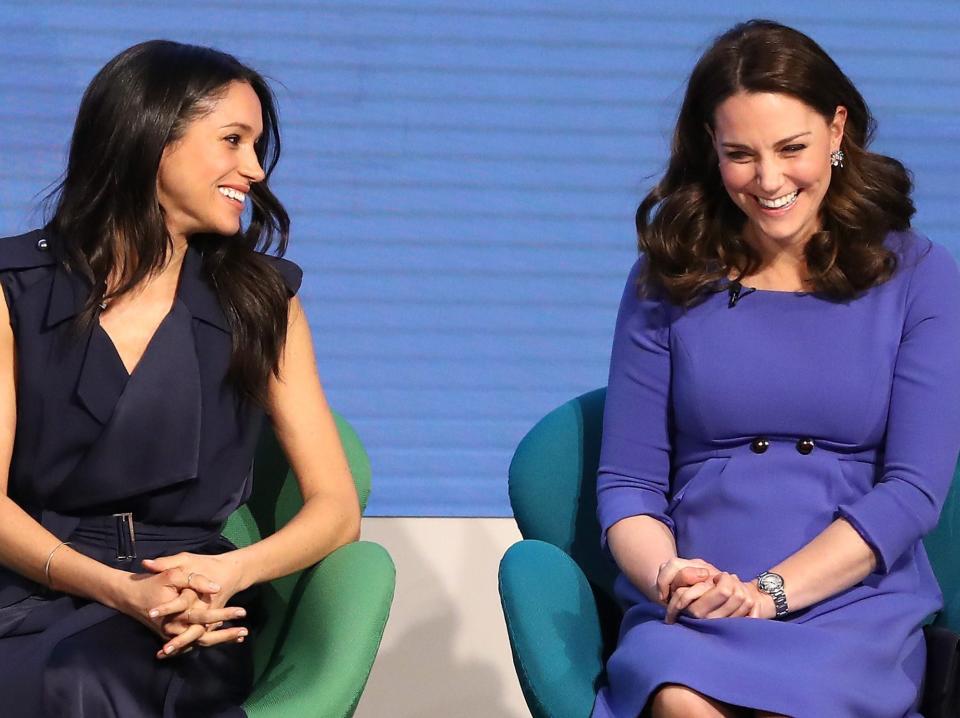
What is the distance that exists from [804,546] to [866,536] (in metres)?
0.10

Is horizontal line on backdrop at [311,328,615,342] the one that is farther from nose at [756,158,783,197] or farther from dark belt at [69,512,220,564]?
nose at [756,158,783,197]

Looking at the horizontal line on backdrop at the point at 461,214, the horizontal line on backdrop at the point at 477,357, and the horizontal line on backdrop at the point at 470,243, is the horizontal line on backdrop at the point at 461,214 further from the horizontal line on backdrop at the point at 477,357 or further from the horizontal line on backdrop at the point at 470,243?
the horizontal line on backdrop at the point at 477,357

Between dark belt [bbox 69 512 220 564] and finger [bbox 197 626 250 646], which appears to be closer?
finger [bbox 197 626 250 646]

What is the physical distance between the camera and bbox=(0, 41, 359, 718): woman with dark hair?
97.0 inches

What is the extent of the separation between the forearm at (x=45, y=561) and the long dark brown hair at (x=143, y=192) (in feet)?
1.09

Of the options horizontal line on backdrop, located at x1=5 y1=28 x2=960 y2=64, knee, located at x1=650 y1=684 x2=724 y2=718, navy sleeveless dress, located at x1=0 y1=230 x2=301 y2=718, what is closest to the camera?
knee, located at x1=650 y1=684 x2=724 y2=718

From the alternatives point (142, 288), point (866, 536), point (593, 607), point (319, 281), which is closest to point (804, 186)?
point (866, 536)

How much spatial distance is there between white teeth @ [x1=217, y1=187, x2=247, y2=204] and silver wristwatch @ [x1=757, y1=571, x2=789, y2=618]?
1.03m

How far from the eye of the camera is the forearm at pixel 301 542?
2492 millimetres

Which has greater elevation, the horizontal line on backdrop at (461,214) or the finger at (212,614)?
the horizontal line on backdrop at (461,214)

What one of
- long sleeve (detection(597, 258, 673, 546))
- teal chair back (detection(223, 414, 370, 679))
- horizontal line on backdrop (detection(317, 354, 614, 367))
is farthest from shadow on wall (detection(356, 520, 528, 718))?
long sleeve (detection(597, 258, 673, 546))

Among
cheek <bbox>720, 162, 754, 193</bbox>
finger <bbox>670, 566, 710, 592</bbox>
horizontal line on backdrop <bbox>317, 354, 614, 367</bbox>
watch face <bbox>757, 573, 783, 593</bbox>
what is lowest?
horizontal line on backdrop <bbox>317, 354, 614, 367</bbox>

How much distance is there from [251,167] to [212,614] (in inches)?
29.1

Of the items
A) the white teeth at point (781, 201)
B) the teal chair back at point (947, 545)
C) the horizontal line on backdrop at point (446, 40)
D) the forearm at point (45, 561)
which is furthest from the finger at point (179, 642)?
the horizontal line on backdrop at point (446, 40)
